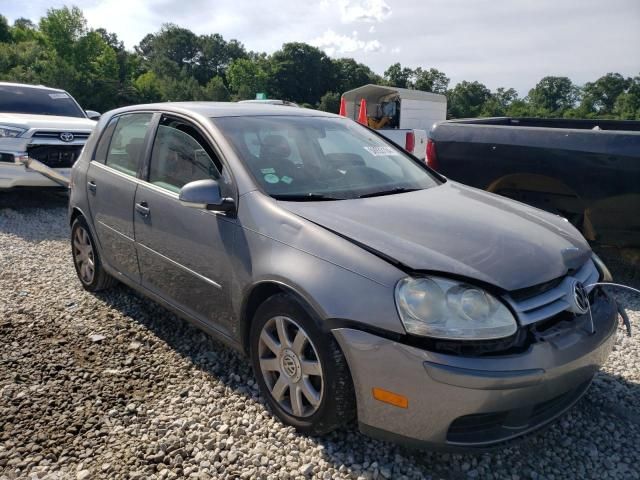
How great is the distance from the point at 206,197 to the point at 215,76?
88402mm

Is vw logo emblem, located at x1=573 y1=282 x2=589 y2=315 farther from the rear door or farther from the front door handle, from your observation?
the rear door

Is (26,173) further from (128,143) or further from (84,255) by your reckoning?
(128,143)

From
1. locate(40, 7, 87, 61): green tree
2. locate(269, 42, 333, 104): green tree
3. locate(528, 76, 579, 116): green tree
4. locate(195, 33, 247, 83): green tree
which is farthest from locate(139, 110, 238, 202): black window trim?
locate(195, 33, 247, 83): green tree

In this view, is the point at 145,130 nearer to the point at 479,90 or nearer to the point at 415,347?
the point at 415,347

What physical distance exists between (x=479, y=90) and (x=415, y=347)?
304 ft

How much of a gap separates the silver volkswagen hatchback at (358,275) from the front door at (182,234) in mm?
12

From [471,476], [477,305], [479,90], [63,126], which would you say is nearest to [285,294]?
[477,305]

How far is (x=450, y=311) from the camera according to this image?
6.72ft

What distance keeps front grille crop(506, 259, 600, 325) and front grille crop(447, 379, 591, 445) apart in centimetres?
36

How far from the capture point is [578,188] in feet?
14.8

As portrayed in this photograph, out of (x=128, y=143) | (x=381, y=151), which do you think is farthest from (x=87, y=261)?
(x=381, y=151)

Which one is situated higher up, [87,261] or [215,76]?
[215,76]

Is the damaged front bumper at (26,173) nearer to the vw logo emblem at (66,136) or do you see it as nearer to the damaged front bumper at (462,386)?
the vw logo emblem at (66,136)

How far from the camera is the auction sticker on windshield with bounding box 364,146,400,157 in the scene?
138 inches
